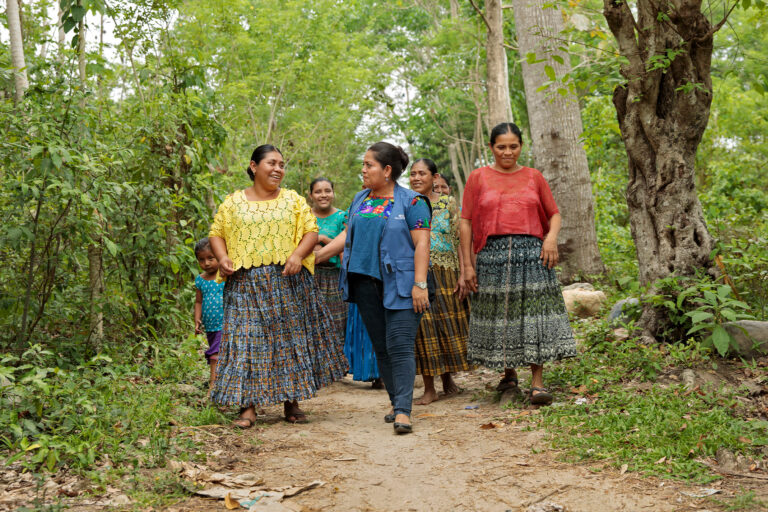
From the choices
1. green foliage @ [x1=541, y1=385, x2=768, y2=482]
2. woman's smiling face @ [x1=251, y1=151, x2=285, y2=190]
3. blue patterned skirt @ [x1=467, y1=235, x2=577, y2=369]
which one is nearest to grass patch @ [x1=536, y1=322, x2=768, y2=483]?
green foliage @ [x1=541, y1=385, x2=768, y2=482]

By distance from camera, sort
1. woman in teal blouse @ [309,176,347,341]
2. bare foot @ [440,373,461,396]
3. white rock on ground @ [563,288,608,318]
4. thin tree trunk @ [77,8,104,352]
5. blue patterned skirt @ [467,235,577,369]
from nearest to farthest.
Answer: blue patterned skirt @ [467,235,577,369] < bare foot @ [440,373,461,396] < thin tree trunk @ [77,8,104,352] < woman in teal blouse @ [309,176,347,341] < white rock on ground @ [563,288,608,318]

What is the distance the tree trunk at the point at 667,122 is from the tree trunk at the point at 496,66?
5.23m

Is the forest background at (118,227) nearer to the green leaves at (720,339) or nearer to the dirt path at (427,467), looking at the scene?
the green leaves at (720,339)

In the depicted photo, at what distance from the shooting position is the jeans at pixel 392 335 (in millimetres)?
4965

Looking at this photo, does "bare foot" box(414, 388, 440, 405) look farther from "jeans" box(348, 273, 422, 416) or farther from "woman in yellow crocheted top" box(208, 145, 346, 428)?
"woman in yellow crocheted top" box(208, 145, 346, 428)

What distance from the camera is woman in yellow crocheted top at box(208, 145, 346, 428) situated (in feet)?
16.7

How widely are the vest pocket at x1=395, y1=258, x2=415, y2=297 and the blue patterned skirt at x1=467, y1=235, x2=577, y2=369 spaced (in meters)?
0.74

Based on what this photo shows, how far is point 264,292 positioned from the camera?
16.9 ft

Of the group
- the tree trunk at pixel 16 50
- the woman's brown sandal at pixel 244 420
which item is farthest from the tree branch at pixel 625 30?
the tree trunk at pixel 16 50

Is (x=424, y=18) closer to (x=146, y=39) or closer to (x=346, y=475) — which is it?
(x=146, y=39)

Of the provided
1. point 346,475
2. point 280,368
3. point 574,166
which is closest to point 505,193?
point 280,368

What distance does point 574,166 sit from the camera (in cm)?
951

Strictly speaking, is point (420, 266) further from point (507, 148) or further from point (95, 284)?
point (95, 284)

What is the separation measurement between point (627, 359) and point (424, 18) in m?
20.8
